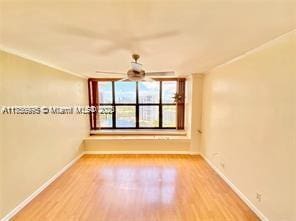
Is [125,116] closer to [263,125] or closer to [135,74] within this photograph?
[135,74]

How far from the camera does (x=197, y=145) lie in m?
5.93

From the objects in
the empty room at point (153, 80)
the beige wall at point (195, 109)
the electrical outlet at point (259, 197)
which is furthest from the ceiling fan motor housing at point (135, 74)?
the beige wall at point (195, 109)

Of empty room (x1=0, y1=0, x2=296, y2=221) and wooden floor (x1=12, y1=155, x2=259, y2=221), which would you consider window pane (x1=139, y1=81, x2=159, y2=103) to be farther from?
wooden floor (x1=12, y1=155, x2=259, y2=221)

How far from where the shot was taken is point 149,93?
22.0 feet

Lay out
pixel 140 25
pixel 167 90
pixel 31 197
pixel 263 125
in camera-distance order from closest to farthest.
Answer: pixel 140 25 < pixel 263 125 < pixel 31 197 < pixel 167 90

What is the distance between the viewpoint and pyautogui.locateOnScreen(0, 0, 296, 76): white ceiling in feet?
5.04

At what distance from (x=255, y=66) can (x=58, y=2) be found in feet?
8.62

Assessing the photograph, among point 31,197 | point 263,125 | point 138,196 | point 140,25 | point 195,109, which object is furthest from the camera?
point 195,109

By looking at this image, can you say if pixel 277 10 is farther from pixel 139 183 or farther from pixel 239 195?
pixel 139 183

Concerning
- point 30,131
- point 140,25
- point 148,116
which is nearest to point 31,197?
point 30,131

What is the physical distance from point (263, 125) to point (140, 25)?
6.62 ft

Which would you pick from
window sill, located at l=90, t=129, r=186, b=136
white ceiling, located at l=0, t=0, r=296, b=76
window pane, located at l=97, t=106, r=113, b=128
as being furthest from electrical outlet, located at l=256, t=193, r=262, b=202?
window pane, located at l=97, t=106, r=113, b=128

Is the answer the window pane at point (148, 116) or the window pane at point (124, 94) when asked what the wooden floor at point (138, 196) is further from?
the window pane at point (124, 94)

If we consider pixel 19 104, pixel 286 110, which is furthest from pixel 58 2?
pixel 286 110
